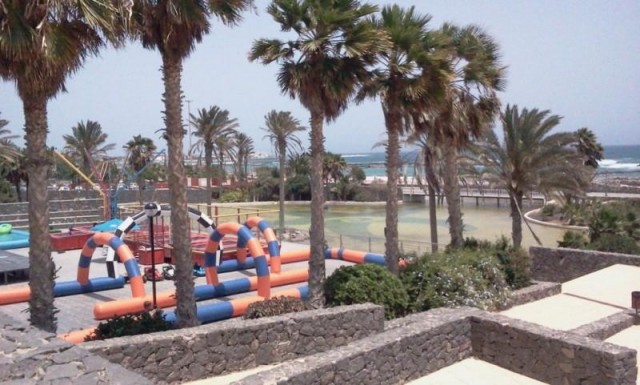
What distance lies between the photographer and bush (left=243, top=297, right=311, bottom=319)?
12438mm

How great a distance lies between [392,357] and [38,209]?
21.8 ft

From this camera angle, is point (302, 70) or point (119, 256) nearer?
point (302, 70)

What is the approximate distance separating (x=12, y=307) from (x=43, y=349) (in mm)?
13563

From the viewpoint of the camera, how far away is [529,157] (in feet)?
80.9

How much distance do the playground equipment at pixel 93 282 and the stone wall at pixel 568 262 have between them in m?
14.3

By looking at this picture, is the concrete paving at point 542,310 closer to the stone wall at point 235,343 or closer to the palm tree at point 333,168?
the stone wall at point 235,343

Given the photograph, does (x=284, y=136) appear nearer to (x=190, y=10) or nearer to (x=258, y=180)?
(x=258, y=180)

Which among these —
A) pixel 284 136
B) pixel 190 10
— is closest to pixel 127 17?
pixel 190 10

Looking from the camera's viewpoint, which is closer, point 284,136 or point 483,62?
point 483,62

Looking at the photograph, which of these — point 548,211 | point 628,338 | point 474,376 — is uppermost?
point 548,211

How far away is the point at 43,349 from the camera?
623 cm

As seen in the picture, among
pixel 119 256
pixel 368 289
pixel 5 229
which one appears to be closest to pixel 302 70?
pixel 368 289

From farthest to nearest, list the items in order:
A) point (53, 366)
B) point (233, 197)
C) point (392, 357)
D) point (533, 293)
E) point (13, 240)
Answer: point (233, 197) → point (13, 240) → point (533, 293) → point (392, 357) → point (53, 366)

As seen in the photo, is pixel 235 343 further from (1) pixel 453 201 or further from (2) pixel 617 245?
(2) pixel 617 245
